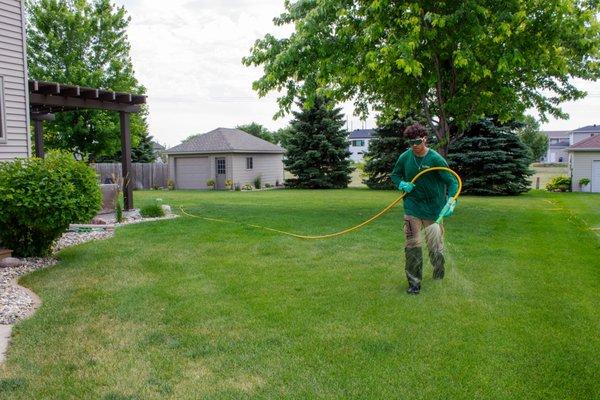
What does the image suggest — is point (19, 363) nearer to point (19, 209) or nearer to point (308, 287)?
point (308, 287)

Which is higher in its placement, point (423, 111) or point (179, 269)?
point (423, 111)

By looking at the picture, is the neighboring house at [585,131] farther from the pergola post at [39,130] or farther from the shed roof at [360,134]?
the pergola post at [39,130]

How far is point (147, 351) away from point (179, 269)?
3.02 metres

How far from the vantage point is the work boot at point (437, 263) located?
6.36 m

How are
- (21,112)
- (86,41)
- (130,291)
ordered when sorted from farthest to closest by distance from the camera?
1. (86,41)
2. (21,112)
3. (130,291)

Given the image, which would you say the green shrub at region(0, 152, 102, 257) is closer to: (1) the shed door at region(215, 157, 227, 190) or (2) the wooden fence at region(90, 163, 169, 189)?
(1) the shed door at region(215, 157, 227, 190)

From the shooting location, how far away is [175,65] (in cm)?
2158

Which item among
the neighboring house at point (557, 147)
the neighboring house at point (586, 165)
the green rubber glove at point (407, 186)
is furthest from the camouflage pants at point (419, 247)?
the neighboring house at point (557, 147)

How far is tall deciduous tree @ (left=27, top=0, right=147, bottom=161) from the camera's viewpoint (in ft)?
82.4

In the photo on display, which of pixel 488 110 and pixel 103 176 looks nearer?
pixel 488 110

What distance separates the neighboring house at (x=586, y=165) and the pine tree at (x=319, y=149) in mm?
11247

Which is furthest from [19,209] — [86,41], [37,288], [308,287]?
[86,41]

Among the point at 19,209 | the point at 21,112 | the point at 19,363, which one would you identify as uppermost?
the point at 21,112

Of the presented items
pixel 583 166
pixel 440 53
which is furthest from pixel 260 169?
pixel 440 53
